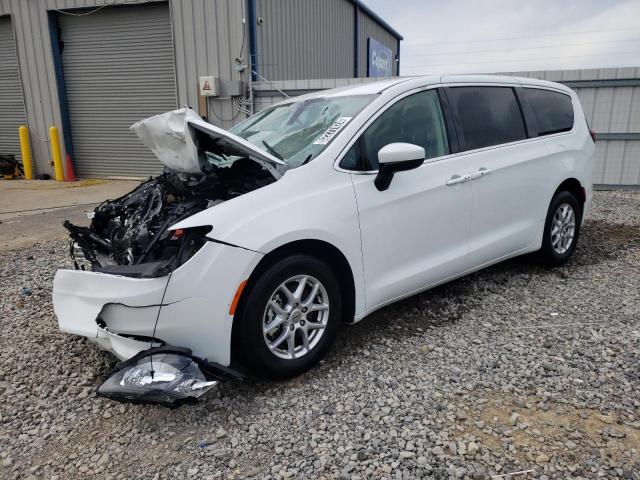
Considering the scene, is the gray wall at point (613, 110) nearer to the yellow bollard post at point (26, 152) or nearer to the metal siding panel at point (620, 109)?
the metal siding panel at point (620, 109)

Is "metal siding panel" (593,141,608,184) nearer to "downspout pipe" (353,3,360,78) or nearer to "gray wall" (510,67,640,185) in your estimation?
"gray wall" (510,67,640,185)

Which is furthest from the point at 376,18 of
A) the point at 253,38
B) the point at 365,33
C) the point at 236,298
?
the point at 236,298

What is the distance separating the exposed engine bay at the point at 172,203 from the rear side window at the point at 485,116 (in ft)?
5.26

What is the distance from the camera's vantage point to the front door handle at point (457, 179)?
3.57m

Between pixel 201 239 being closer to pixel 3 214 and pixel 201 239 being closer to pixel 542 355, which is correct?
pixel 542 355

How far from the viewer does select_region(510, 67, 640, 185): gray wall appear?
8961 millimetres

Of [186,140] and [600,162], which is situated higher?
[186,140]

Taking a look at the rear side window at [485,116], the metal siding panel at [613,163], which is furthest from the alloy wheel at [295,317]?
the metal siding panel at [613,163]

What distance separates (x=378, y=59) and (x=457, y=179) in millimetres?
17910

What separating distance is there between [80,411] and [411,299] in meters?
2.52

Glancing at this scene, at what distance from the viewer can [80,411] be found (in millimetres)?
2771

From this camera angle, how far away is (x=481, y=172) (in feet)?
12.4

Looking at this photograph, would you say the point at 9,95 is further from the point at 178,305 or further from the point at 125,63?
the point at 178,305

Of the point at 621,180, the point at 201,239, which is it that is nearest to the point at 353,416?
the point at 201,239
